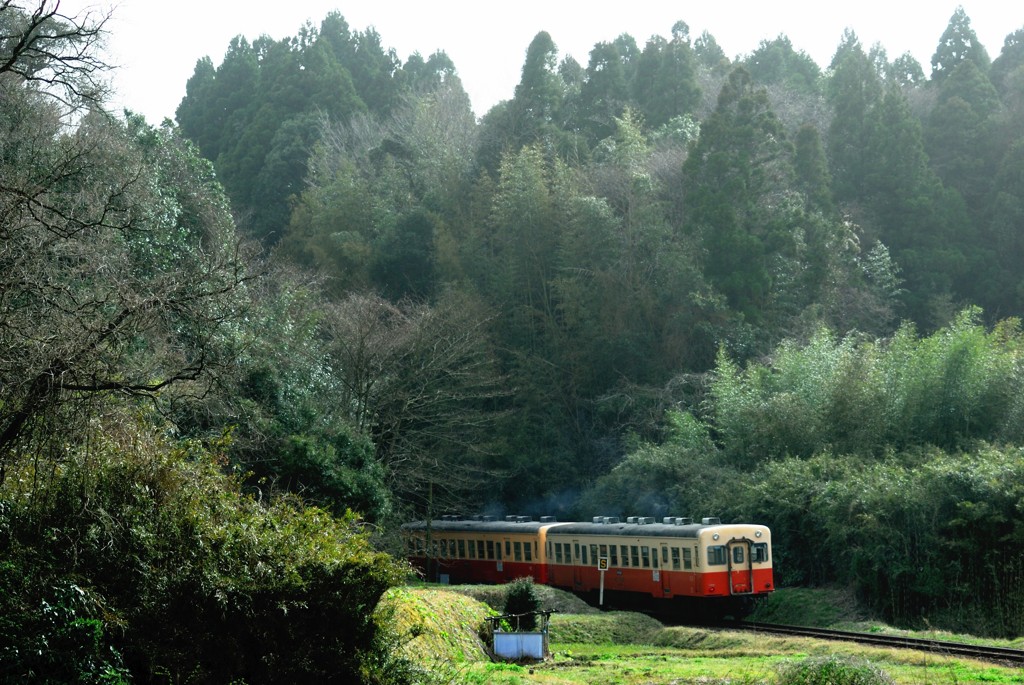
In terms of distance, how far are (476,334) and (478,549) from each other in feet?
29.5

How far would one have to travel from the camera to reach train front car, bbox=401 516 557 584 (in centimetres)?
2722

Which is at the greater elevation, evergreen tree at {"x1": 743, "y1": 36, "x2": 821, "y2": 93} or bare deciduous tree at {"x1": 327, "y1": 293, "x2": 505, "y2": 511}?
evergreen tree at {"x1": 743, "y1": 36, "x2": 821, "y2": 93}

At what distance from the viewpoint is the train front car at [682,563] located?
22422 millimetres

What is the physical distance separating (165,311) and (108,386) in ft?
3.38

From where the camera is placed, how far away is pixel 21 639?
9.09 m

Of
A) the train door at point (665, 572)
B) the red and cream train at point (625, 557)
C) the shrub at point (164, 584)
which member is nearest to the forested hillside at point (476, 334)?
the shrub at point (164, 584)

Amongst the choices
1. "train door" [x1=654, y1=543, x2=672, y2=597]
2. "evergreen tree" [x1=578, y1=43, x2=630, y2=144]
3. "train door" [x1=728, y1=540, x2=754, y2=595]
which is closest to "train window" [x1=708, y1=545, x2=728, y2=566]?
"train door" [x1=728, y1=540, x2=754, y2=595]

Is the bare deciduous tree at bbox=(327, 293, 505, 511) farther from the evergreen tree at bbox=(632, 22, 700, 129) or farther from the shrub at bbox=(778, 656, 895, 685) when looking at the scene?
the shrub at bbox=(778, 656, 895, 685)

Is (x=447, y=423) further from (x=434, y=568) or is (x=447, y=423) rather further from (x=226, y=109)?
(x=226, y=109)

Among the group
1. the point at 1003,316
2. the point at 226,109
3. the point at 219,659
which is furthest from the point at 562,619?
the point at 226,109

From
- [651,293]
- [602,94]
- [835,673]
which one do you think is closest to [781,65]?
[602,94]

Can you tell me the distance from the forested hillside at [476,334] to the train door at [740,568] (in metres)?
2.12

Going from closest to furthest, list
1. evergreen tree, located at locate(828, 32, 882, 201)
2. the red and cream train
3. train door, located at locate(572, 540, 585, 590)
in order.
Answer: the red and cream train
train door, located at locate(572, 540, 585, 590)
evergreen tree, located at locate(828, 32, 882, 201)

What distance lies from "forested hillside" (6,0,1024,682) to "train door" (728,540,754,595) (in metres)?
2.12
